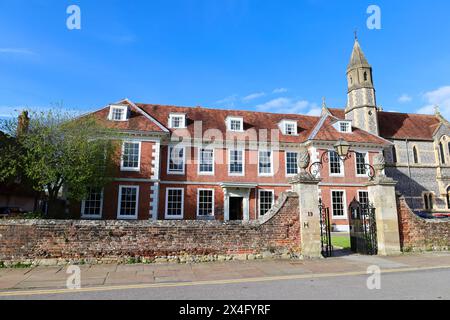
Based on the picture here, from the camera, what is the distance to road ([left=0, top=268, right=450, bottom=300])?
6008 millimetres

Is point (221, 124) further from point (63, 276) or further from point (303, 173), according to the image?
point (63, 276)

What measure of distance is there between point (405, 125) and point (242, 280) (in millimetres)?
35668

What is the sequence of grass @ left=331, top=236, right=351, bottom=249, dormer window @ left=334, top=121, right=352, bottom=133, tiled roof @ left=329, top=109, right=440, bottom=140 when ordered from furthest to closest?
1. tiled roof @ left=329, top=109, right=440, bottom=140
2. dormer window @ left=334, top=121, right=352, bottom=133
3. grass @ left=331, top=236, right=351, bottom=249

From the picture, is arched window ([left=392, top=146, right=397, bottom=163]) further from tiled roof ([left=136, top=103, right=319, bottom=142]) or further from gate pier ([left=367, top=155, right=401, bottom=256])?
gate pier ([left=367, top=155, right=401, bottom=256])

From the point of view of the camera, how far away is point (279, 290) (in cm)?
655

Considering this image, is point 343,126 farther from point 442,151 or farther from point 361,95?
point 442,151

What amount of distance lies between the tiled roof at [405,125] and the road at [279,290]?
1181 inches

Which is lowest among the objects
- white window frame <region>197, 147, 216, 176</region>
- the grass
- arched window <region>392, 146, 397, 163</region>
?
the grass

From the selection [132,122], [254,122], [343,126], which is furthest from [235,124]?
[343,126]

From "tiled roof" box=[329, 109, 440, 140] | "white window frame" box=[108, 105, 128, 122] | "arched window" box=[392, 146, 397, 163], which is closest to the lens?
"white window frame" box=[108, 105, 128, 122]

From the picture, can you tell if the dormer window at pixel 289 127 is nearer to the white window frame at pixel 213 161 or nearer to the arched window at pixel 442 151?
the white window frame at pixel 213 161

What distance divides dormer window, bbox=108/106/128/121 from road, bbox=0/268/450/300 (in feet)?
57.4

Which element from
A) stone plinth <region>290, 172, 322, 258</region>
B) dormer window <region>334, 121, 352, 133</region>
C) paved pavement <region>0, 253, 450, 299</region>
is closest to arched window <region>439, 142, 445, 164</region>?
dormer window <region>334, 121, 352, 133</region>
